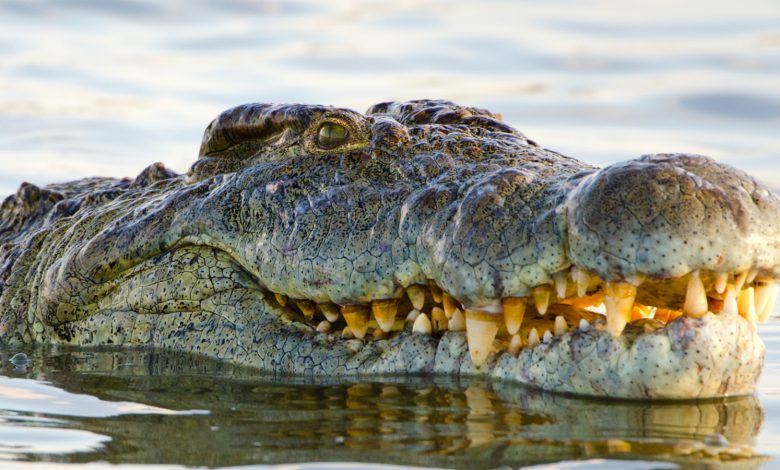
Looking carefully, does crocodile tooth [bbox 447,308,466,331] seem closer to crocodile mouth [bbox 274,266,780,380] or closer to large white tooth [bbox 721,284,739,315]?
crocodile mouth [bbox 274,266,780,380]

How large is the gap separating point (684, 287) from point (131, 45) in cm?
1467

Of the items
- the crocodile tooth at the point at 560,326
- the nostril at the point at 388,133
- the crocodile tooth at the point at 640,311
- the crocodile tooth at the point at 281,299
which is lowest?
the crocodile tooth at the point at 560,326

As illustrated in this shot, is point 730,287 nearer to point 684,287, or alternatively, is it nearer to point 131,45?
point 684,287

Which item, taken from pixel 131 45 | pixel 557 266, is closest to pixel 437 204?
pixel 557 266

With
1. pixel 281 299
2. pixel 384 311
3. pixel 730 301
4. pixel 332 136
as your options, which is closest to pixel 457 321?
pixel 384 311

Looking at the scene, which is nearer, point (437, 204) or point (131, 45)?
point (437, 204)

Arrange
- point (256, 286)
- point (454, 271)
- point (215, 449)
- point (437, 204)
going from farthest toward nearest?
point (256, 286)
point (437, 204)
point (454, 271)
point (215, 449)

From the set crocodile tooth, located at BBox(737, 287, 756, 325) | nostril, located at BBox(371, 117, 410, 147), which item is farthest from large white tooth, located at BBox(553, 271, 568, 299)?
nostril, located at BBox(371, 117, 410, 147)

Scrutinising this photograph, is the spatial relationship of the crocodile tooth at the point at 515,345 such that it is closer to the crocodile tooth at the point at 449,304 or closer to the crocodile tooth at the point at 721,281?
the crocodile tooth at the point at 449,304

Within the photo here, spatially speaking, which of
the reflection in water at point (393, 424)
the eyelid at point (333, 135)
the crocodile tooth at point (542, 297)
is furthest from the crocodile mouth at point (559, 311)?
the eyelid at point (333, 135)

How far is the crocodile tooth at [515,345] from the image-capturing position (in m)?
4.11

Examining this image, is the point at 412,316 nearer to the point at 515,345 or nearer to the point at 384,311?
the point at 384,311

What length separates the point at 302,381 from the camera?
4.46 meters

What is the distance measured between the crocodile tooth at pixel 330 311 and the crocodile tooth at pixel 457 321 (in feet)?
1.71
